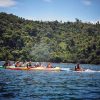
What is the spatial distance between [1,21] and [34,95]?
514ft

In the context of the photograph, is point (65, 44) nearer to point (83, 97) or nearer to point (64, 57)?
point (64, 57)

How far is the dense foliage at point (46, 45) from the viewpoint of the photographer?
13400 cm

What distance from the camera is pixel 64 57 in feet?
470

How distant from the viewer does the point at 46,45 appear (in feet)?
486

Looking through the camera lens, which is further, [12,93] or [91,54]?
[91,54]

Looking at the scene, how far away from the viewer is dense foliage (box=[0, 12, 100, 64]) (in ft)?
440

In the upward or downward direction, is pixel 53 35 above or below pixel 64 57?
above

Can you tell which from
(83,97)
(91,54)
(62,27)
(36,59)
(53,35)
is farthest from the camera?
(62,27)

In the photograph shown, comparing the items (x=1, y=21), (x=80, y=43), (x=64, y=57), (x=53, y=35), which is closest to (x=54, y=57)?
(x=64, y=57)

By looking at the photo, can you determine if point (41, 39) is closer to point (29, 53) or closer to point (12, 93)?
point (29, 53)

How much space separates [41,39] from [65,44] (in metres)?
12.7

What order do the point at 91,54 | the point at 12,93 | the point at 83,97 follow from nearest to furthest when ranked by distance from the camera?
the point at 83,97, the point at 12,93, the point at 91,54

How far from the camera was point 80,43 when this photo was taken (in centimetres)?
15338

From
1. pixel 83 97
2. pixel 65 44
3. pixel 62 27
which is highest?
pixel 62 27
